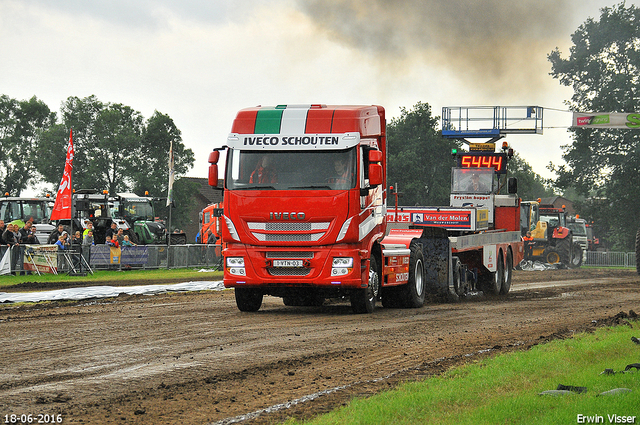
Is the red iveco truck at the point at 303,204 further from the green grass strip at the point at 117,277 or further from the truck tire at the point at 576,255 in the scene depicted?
the truck tire at the point at 576,255

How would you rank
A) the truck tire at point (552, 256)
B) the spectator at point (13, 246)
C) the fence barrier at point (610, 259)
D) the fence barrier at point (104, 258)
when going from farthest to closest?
the fence barrier at point (610, 259), the truck tire at point (552, 256), the fence barrier at point (104, 258), the spectator at point (13, 246)

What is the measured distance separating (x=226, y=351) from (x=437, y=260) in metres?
8.63

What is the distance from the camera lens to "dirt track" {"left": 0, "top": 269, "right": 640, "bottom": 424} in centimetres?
669

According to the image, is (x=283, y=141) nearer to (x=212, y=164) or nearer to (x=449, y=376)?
(x=212, y=164)

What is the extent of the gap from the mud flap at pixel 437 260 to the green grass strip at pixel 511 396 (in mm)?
7802

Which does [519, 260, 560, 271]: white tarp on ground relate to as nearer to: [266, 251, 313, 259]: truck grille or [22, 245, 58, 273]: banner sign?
[22, 245, 58, 273]: banner sign

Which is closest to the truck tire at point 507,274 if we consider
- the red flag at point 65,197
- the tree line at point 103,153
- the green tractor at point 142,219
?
the red flag at point 65,197

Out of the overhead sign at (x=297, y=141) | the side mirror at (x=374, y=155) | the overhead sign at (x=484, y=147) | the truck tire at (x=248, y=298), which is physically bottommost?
the truck tire at (x=248, y=298)

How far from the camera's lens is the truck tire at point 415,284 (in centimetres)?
→ 1576

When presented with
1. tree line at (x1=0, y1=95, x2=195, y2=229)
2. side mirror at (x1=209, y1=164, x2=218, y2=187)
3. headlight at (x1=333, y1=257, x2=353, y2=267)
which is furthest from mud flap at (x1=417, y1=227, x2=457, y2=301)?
tree line at (x1=0, y1=95, x2=195, y2=229)

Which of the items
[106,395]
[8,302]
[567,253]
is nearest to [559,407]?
[106,395]

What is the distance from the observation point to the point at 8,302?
1628 centimetres

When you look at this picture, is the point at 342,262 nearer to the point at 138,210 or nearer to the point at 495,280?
the point at 495,280

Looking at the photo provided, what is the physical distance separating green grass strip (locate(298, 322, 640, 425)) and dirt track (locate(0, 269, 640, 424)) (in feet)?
1.41
